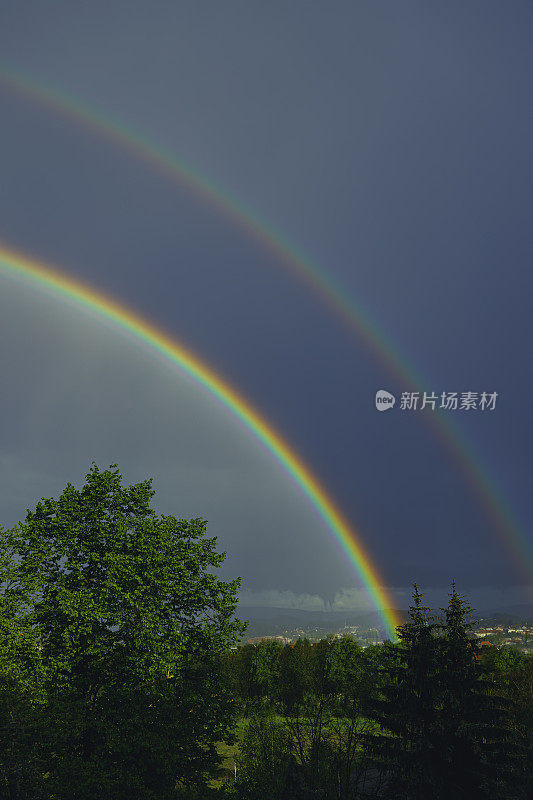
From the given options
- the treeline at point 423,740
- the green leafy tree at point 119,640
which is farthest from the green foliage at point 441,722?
the green leafy tree at point 119,640

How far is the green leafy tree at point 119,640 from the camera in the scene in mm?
22625

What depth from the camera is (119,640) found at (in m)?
26.5

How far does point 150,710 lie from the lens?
77.8 ft

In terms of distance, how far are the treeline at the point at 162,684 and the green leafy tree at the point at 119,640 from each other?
0.07m

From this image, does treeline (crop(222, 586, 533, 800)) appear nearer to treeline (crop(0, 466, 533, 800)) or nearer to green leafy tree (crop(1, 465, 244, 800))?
treeline (crop(0, 466, 533, 800))

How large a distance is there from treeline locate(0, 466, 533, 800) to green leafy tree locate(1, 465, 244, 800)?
0.07m

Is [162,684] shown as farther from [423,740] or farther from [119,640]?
[423,740]

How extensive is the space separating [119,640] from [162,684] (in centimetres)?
304

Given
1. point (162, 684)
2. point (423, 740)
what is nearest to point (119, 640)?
point (162, 684)

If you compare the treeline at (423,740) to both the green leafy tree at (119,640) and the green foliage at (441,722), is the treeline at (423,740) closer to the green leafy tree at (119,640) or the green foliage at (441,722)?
the green foliage at (441,722)

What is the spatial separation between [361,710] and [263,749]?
1358 cm

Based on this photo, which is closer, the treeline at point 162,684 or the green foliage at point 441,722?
the treeline at point 162,684

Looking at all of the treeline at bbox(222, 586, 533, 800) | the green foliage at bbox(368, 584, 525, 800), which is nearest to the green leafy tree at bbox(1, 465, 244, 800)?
the treeline at bbox(222, 586, 533, 800)

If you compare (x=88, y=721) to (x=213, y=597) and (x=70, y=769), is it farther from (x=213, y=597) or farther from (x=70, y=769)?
(x=213, y=597)
